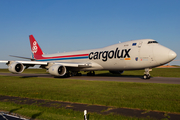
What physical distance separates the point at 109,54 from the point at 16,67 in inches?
552

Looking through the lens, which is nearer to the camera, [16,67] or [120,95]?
[120,95]

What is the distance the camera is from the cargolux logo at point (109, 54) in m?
22.3

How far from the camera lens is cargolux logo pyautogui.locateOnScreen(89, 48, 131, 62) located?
2227 centimetres

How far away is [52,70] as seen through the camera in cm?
2486

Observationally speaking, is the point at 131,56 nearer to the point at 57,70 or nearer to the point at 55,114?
the point at 57,70

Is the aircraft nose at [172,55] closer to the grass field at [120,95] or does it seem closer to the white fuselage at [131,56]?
the white fuselage at [131,56]

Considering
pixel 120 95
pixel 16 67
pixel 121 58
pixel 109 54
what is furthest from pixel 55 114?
pixel 16 67

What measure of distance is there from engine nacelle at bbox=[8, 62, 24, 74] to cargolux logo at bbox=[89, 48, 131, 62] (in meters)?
11.0

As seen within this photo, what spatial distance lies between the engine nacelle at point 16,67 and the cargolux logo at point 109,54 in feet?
36.0

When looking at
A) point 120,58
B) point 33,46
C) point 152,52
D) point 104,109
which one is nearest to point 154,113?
point 104,109

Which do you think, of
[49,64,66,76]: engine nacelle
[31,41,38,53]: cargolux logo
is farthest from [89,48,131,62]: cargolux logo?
[31,41,38,53]: cargolux logo

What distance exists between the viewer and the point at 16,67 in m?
24.5

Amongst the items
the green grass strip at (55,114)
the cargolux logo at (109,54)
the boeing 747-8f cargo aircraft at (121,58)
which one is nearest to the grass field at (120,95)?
the green grass strip at (55,114)

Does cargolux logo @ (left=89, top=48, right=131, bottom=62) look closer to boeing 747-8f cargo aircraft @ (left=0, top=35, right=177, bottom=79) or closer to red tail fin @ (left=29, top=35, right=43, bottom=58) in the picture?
boeing 747-8f cargo aircraft @ (left=0, top=35, right=177, bottom=79)
